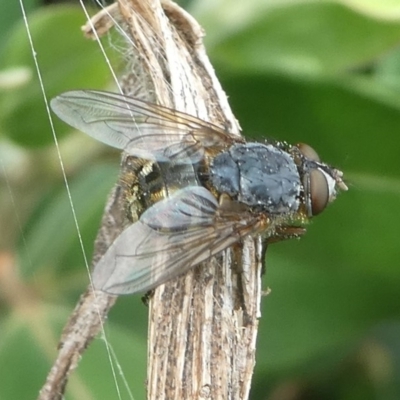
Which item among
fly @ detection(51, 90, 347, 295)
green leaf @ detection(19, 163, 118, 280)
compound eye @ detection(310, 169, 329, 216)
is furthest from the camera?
green leaf @ detection(19, 163, 118, 280)

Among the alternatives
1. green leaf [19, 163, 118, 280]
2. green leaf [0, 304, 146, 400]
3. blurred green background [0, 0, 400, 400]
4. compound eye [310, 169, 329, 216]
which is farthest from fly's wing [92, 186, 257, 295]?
green leaf [19, 163, 118, 280]

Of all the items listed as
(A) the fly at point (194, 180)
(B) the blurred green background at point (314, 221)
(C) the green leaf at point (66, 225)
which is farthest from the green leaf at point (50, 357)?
(A) the fly at point (194, 180)

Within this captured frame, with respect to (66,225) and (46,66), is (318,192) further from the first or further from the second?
(66,225)

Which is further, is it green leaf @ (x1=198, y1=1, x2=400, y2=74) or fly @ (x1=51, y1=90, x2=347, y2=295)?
green leaf @ (x1=198, y1=1, x2=400, y2=74)

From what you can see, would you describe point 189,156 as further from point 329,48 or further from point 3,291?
point 3,291

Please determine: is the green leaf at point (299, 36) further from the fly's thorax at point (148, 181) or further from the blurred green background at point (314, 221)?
the fly's thorax at point (148, 181)

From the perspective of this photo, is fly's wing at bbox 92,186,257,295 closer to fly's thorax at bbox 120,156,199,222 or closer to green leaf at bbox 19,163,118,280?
fly's thorax at bbox 120,156,199,222

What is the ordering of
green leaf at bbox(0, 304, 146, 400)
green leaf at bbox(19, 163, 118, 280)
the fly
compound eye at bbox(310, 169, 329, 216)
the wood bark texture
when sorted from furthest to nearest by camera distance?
1. green leaf at bbox(19, 163, 118, 280)
2. green leaf at bbox(0, 304, 146, 400)
3. compound eye at bbox(310, 169, 329, 216)
4. the fly
5. the wood bark texture
